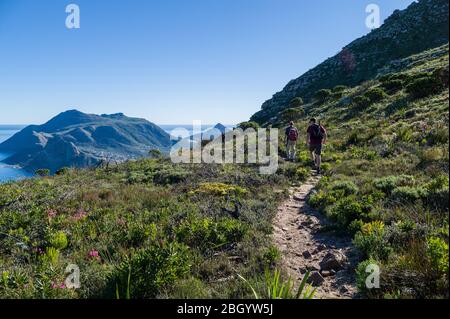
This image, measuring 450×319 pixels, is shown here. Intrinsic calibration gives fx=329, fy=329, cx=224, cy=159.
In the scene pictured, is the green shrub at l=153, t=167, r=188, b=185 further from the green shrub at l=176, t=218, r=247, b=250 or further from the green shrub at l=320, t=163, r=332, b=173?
the green shrub at l=176, t=218, r=247, b=250

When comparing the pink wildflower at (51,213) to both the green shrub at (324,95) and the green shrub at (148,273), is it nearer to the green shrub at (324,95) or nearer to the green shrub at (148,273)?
the green shrub at (148,273)

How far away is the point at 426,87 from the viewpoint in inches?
966

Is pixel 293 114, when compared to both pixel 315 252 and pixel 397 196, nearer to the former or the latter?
pixel 397 196

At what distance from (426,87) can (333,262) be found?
2346 centimetres

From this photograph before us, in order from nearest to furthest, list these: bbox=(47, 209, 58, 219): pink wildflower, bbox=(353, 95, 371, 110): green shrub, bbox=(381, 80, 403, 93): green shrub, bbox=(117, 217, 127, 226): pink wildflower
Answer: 1. bbox=(117, 217, 127, 226): pink wildflower
2. bbox=(47, 209, 58, 219): pink wildflower
3. bbox=(353, 95, 371, 110): green shrub
4. bbox=(381, 80, 403, 93): green shrub

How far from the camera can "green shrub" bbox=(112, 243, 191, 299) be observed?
16.9 feet

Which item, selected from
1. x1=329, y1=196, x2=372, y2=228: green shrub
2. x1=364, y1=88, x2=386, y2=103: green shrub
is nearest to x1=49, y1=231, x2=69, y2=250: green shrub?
x1=329, y1=196, x2=372, y2=228: green shrub

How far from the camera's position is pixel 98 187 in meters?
14.6

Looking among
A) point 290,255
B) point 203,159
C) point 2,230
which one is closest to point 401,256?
point 290,255

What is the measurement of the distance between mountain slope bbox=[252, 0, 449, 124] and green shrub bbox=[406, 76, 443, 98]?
2812 cm

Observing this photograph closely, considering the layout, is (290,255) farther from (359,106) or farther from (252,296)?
(359,106)

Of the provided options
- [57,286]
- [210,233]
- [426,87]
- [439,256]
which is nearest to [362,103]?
[426,87]

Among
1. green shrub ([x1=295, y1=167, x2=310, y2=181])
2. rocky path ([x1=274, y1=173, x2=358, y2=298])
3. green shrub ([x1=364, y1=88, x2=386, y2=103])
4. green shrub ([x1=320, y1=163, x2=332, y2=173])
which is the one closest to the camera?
rocky path ([x1=274, y1=173, x2=358, y2=298])

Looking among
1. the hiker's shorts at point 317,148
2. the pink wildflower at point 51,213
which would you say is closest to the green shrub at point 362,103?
the hiker's shorts at point 317,148
